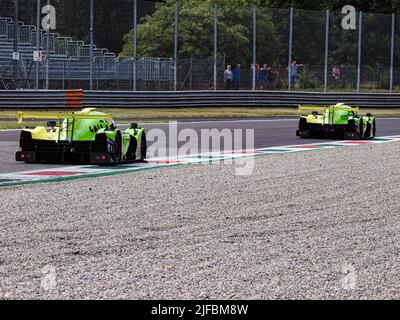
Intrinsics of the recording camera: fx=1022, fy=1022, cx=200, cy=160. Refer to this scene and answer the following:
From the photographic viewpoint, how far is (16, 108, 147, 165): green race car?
1417cm

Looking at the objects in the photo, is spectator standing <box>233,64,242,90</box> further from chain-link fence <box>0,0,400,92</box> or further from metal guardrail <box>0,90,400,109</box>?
metal guardrail <box>0,90,400,109</box>

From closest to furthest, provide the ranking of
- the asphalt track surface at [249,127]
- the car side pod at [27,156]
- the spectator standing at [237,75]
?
the car side pod at [27,156] → the asphalt track surface at [249,127] → the spectator standing at [237,75]

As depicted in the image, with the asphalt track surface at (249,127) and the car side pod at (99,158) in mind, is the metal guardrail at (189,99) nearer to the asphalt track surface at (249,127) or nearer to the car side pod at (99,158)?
the asphalt track surface at (249,127)

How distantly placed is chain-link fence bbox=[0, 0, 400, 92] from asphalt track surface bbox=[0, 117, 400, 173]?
370 cm

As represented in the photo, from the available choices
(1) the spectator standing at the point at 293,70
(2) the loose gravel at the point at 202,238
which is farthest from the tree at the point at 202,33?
(2) the loose gravel at the point at 202,238

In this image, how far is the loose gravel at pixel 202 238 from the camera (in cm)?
670

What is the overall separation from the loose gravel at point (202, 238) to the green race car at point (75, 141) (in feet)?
3.21

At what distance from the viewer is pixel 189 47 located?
1209 inches

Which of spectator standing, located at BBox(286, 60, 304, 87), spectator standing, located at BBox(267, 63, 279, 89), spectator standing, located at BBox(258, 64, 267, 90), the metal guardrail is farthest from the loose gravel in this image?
spectator standing, located at BBox(286, 60, 304, 87)

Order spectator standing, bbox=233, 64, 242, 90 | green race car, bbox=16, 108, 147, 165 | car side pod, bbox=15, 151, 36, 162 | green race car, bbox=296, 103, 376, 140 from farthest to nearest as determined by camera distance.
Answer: spectator standing, bbox=233, 64, 242, 90
green race car, bbox=296, 103, 376, 140
car side pod, bbox=15, 151, 36, 162
green race car, bbox=16, 108, 147, 165

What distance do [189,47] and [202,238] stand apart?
2255 cm

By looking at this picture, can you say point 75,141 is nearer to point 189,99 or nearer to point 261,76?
point 189,99

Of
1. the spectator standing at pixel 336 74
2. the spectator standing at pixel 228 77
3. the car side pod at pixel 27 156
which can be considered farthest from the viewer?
the spectator standing at pixel 336 74

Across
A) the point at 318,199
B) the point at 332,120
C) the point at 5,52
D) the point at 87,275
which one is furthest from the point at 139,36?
the point at 87,275
